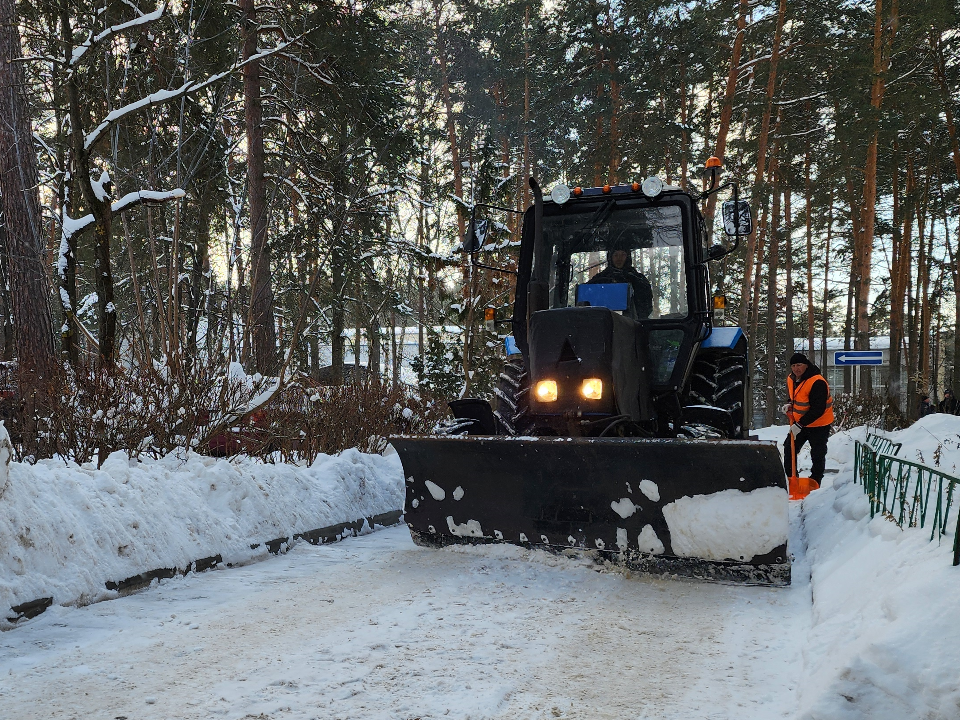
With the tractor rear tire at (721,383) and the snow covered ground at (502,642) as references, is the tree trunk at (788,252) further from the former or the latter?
the snow covered ground at (502,642)

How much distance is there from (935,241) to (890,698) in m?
30.4

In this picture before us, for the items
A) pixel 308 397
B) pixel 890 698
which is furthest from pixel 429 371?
pixel 890 698

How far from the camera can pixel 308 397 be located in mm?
8859

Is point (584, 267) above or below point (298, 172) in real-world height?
below

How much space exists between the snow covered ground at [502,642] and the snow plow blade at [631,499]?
0.65 ft

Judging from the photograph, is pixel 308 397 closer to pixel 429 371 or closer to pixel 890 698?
pixel 890 698

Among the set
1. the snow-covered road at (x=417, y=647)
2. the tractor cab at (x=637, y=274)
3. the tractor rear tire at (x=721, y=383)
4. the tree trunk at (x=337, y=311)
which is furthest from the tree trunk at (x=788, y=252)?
the snow-covered road at (x=417, y=647)

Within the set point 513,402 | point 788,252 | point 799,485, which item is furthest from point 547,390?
point 788,252

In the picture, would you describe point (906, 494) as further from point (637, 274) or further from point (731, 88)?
point (731, 88)

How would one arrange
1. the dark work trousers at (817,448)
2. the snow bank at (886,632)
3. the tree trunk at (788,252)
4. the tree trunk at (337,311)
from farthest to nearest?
the tree trunk at (788,252) → the tree trunk at (337,311) → the dark work trousers at (817,448) → the snow bank at (886,632)

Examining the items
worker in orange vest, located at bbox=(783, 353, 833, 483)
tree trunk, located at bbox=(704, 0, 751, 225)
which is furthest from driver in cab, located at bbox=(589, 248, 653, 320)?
tree trunk, located at bbox=(704, 0, 751, 225)

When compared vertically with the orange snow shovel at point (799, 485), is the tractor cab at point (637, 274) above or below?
above

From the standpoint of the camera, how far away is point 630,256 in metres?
6.23

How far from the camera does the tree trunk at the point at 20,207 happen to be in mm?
9125
